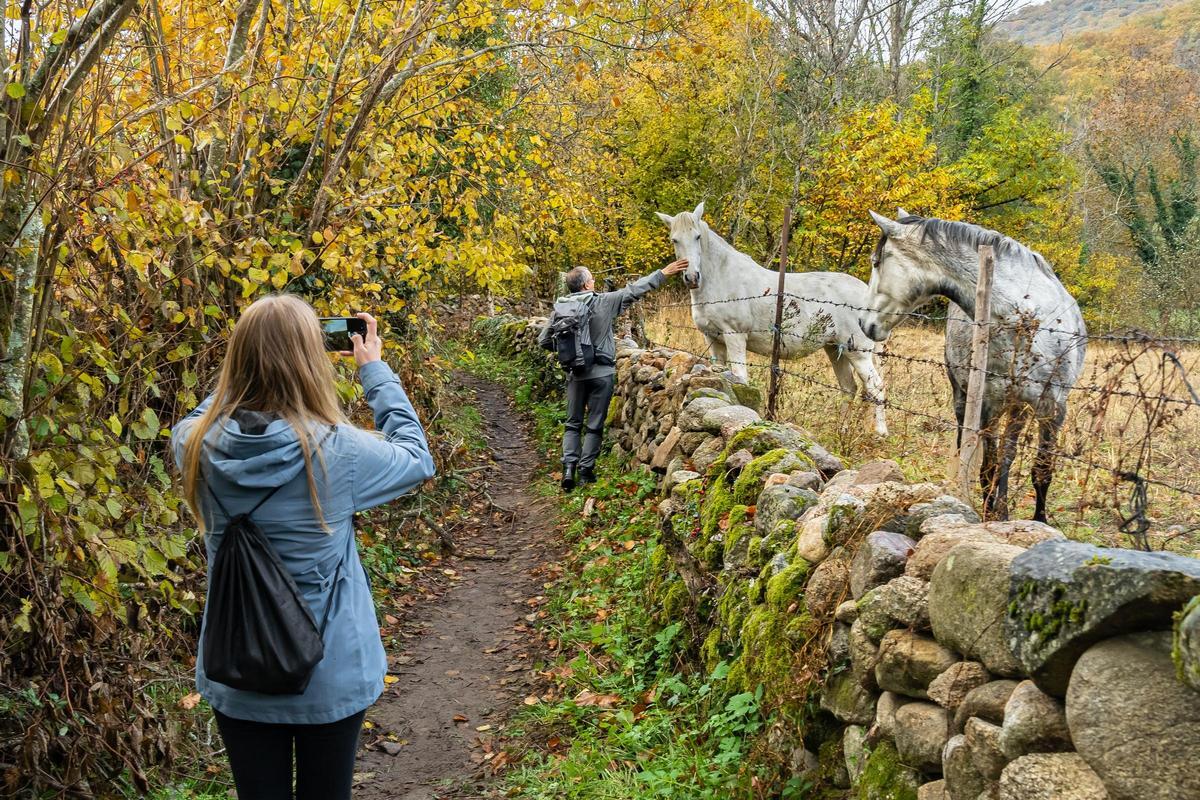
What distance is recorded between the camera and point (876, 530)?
316cm

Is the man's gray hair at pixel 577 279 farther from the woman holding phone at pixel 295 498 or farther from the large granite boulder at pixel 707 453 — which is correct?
the woman holding phone at pixel 295 498

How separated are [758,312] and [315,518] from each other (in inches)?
306

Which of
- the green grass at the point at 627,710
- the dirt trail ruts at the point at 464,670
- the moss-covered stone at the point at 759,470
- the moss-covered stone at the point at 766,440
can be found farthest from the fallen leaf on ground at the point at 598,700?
the moss-covered stone at the point at 766,440

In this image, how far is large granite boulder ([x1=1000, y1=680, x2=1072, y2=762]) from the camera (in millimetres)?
1930

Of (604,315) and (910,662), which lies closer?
(910,662)

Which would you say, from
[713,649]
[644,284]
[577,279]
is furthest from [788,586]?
[577,279]

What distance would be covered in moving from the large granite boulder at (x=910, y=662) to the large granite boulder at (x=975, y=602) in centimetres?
6

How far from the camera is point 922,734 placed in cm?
242

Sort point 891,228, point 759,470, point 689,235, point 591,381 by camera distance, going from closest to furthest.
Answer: point 759,470 → point 891,228 → point 591,381 → point 689,235

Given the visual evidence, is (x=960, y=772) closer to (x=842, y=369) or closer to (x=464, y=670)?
(x=464, y=670)

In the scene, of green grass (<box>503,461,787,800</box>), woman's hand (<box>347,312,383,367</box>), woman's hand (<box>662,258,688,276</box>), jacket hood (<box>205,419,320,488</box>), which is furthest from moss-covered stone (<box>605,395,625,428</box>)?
jacket hood (<box>205,419,320,488</box>)

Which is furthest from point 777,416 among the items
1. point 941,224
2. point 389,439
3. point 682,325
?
point 682,325

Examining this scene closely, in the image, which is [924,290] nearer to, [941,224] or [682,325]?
[941,224]

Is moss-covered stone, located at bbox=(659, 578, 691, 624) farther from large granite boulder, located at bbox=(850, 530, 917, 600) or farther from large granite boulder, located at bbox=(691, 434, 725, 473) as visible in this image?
large granite boulder, located at bbox=(850, 530, 917, 600)
